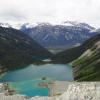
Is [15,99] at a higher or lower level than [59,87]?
lower

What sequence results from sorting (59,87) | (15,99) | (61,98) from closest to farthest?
(61,98)
(15,99)
(59,87)

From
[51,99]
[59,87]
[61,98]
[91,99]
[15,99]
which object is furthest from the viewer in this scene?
[59,87]

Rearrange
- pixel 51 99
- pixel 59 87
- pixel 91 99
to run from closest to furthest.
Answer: pixel 91 99
pixel 51 99
pixel 59 87

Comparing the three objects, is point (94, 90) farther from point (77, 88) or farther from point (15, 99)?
point (15, 99)

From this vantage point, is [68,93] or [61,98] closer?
[68,93]

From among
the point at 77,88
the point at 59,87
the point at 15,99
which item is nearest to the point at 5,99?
the point at 15,99

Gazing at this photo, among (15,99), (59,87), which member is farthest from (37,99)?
(59,87)

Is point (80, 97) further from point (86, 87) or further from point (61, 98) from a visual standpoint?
point (61, 98)

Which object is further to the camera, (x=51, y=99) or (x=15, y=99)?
(x=15, y=99)

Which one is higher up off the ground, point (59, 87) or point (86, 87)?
point (59, 87)
